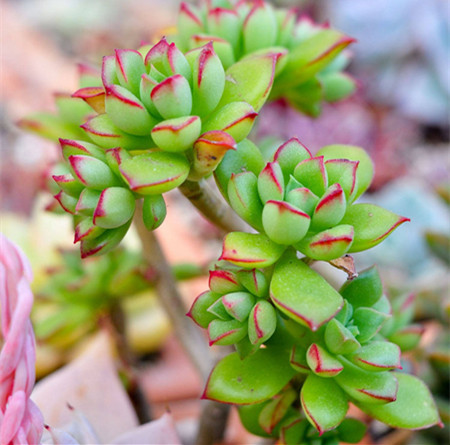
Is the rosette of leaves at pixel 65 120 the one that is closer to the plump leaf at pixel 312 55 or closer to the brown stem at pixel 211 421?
the plump leaf at pixel 312 55

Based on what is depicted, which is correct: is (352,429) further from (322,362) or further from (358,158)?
(358,158)

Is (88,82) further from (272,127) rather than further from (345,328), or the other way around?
(272,127)

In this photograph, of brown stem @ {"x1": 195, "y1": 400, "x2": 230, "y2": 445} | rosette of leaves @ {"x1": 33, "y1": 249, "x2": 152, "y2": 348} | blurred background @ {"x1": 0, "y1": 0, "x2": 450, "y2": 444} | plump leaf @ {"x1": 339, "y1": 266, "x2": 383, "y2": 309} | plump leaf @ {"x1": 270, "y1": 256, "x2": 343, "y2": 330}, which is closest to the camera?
plump leaf @ {"x1": 270, "y1": 256, "x2": 343, "y2": 330}

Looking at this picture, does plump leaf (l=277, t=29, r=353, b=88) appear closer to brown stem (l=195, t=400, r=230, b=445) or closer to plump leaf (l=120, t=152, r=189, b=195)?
plump leaf (l=120, t=152, r=189, b=195)

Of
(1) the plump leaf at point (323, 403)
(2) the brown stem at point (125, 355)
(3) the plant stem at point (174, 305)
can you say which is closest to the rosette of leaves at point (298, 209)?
(1) the plump leaf at point (323, 403)

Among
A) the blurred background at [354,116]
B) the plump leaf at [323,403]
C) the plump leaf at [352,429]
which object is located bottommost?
the blurred background at [354,116]

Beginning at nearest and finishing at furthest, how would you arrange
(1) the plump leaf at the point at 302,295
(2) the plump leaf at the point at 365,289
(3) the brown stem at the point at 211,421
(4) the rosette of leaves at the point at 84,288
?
1. (1) the plump leaf at the point at 302,295
2. (2) the plump leaf at the point at 365,289
3. (3) the brown stem at the point at 211,421
4. (4) the rosette of leaves at the point at 84,288

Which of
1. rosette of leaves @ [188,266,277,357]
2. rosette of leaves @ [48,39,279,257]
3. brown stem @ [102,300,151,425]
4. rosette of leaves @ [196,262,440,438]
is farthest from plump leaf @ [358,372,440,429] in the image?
brown stem @ [102,300,151,425]

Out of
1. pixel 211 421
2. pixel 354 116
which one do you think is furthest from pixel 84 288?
pixel 354 116
